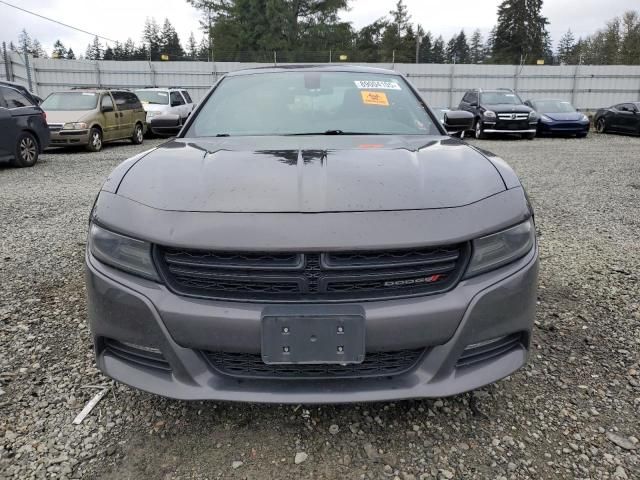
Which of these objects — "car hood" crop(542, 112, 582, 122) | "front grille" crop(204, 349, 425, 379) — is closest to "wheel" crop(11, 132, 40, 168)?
"front grille" crop(204, 349, 425, 379)

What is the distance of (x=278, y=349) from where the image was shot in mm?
1610

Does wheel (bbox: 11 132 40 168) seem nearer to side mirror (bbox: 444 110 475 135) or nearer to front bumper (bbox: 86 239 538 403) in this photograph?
side mirror (bbox: 444 110 475 135)

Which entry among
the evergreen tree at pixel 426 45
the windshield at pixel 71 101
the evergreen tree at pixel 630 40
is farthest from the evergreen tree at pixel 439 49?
the windshield at pixel 71 101

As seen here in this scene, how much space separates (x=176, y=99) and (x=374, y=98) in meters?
15.6

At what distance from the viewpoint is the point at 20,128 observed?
9.20 m

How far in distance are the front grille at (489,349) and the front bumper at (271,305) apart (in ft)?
0.06

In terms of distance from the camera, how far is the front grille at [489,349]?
1754 millimetres

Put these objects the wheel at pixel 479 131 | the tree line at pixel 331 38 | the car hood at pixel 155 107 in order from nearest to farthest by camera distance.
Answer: the car hood at pixel 155 107, the wheel at pixel 479 131, the tree line at pixel 331 38

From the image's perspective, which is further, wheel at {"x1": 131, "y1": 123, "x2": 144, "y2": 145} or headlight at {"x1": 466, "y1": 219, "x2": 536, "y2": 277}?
wheel at {"x1": 131, "y1": 123, "x2": 144, "y2": 145}

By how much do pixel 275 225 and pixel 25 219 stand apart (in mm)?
5049

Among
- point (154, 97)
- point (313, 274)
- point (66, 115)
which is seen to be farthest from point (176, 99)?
point (313, 274)

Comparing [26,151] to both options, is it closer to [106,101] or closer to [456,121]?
[106,101]

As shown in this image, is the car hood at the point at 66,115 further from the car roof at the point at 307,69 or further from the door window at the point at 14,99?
the car roof at the point at 307,69

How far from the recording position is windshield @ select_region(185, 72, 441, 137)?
2.80 m
